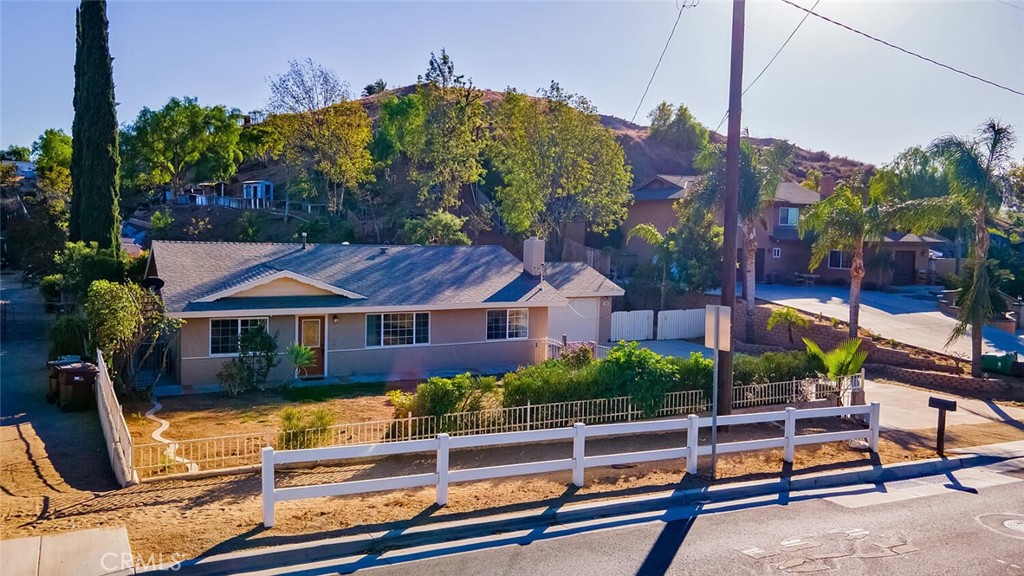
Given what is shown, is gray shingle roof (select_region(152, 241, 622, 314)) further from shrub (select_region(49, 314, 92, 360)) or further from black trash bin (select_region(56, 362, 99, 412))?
black trash bin (select_region(56, 362, 99, 412))

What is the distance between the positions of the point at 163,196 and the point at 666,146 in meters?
54.9

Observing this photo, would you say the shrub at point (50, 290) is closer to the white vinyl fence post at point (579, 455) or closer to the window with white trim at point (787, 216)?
the white vinyl fence post at point (579, 455)

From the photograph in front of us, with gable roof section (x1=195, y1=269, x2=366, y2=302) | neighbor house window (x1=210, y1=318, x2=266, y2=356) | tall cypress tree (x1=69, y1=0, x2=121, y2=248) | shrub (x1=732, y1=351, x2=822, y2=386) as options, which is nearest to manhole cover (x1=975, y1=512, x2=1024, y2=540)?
shrub (x1=732, y1=351, x2=822, y2=386)

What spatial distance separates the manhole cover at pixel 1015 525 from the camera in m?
10.2

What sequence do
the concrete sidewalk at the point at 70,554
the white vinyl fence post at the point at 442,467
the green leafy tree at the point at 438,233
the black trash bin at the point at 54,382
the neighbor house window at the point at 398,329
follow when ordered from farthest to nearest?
the green leafy tree at the point at 438,233
the neighbor house window at the point at 398,329
the black trash bin at the point at 54,382
the white vinyl fence post at the point at 442,467
the concrete sidewalk at the point at 70,554

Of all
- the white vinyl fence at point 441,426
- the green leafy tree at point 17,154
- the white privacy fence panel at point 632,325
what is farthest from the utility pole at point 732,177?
the green leafy tree at point 17,154

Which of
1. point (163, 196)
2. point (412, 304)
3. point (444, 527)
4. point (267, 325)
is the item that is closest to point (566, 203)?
point (412, 304)

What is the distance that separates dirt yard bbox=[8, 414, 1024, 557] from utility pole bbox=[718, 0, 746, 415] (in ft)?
5.36

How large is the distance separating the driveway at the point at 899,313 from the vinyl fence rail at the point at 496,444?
16397 millimetres

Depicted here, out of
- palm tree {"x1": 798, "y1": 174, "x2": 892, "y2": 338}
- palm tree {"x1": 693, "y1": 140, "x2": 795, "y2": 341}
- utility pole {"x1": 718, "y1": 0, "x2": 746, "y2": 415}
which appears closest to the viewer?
utility pole {"x1": 718, "y1": 0, "x2": 746, "y2": 415}

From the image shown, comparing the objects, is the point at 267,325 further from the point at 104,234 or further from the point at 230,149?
the point at 230,149

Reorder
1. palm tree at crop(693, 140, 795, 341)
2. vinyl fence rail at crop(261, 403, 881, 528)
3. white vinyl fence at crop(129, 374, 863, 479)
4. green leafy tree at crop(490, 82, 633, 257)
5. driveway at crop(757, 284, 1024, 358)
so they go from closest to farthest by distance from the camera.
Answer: vinyl fence rail at crop(261, 403, 881, 528), white vinyl fence at crop(129, 374, 863, 479), driveway at crop(757, 284, 1024, 358), palm tree at crop(693, 140, 795, 341), green leafy tree at crop(490, 82, 633, 257)

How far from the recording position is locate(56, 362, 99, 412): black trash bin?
17.3 meters

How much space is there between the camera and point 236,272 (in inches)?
923
